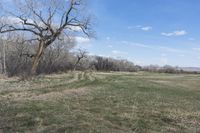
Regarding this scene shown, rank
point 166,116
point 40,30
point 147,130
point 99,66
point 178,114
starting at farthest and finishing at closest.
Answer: point 99,66, point 40,30, point 178,114, point 166,116, point 147,130

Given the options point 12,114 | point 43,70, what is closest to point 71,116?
point 12,114

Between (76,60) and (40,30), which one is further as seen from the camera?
(76,60)

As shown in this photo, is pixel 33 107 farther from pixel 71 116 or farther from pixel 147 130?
pixel 147 130

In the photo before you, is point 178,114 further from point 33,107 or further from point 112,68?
point 112,68

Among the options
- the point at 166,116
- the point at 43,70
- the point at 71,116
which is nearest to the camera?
the point at 71,116

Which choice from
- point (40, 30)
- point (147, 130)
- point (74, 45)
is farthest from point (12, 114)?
point (74, 45)

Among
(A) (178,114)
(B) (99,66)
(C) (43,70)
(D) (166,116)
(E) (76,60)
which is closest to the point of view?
(D) (166,116)

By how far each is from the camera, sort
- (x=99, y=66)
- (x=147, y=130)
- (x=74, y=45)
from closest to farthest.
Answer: (x=147, y=130)
(x=74, y=45)
(x=99, y=66)

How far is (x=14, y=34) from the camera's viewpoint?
66312 mm

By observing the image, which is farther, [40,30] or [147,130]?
[40,30]

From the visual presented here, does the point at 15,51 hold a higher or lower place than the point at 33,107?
higher

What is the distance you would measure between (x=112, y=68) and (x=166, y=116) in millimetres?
102013

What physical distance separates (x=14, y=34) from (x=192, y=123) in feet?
194

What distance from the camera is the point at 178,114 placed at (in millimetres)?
12453
